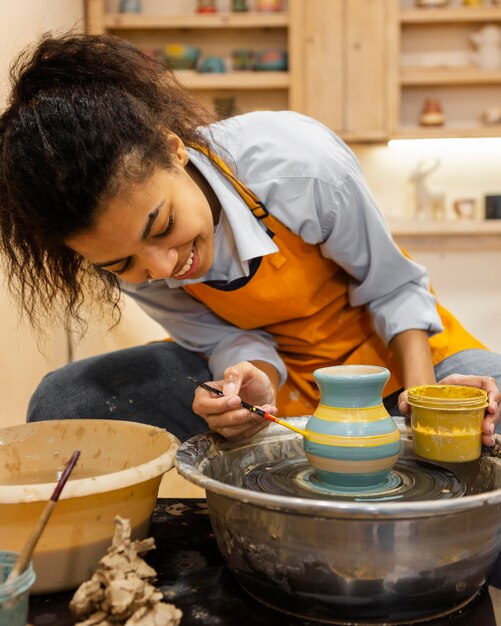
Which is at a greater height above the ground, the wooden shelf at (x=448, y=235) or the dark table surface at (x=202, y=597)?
the wooden shelf at (x=448, y=235)

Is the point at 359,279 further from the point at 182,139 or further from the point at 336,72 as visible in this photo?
the point at 336,72

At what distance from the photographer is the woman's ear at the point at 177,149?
4.38 ft

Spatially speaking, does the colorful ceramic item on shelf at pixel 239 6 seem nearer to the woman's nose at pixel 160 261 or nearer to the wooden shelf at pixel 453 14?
the wooden shelf at pixel 453 14

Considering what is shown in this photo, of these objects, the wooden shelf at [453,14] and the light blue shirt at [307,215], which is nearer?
the light blue shirt at [307,215]

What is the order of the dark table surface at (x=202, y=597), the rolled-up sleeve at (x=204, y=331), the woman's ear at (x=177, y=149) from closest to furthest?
the dark table surface at (x=202, y=597) < the woman's ear at (x=177, y=149) < the rolled-up sleeve at (x=204, y=331)

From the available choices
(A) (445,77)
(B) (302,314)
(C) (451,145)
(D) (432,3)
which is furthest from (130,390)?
(D) (432,3)

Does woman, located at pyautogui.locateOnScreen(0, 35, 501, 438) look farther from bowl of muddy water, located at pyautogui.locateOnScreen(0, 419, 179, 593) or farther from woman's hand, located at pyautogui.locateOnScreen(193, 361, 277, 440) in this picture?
bowl of muddy water, located at pyautogui.locateOnScreen(0, 419, 179, 593)

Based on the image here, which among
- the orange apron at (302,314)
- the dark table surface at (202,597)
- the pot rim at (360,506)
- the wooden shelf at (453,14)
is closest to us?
the pot rim at (360,506)

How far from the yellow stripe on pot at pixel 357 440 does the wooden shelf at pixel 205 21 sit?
3.01 meters

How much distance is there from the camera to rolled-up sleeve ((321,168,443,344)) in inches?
61.1

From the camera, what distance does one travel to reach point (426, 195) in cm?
377

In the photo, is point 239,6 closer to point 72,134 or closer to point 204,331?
point 204,331

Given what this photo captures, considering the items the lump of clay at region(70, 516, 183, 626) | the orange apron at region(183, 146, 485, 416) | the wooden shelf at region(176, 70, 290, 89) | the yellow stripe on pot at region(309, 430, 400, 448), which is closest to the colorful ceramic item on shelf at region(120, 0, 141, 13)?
the wooden shelf at region(176, 70, 290, 89)

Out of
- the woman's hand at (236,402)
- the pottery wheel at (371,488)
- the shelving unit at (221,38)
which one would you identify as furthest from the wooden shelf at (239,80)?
the pottery wheel at (371,488)
